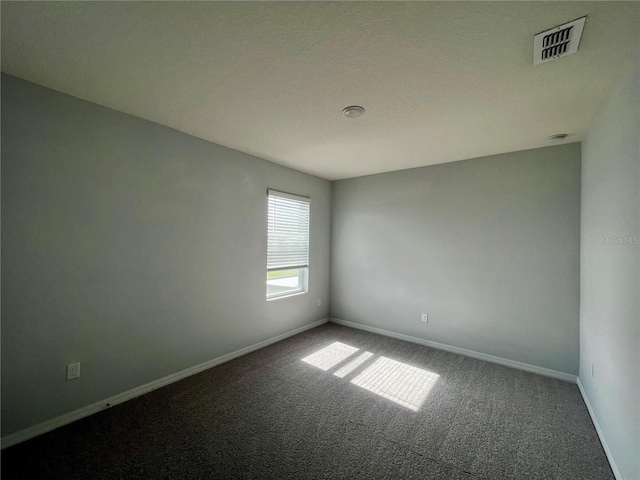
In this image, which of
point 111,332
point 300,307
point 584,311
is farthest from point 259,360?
point 584,311

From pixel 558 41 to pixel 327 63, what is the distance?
1.25 metres

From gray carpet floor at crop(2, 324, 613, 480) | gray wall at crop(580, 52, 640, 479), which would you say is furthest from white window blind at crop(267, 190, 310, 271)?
gray wall at crop(580, 52, 640, 479)

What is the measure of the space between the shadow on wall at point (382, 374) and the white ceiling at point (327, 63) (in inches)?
100

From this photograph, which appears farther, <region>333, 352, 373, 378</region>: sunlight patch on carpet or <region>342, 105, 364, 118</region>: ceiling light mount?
<region>333, 352, 373, 378</region>: sunlight patch on carpet

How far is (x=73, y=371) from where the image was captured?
215cm

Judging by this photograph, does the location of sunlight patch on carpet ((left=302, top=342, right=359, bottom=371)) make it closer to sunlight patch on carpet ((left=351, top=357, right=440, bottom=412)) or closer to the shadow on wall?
the shadow on wall

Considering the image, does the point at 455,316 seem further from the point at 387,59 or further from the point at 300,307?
the point at 387,59

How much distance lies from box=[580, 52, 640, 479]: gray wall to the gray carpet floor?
0.37 m

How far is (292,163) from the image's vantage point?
3.85 metres

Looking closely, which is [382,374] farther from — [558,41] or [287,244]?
[558,41]

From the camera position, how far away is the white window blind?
383cm

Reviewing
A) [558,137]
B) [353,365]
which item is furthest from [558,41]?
[353,365]

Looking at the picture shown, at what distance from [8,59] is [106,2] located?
40.5 inches

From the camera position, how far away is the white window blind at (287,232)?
3831mm
